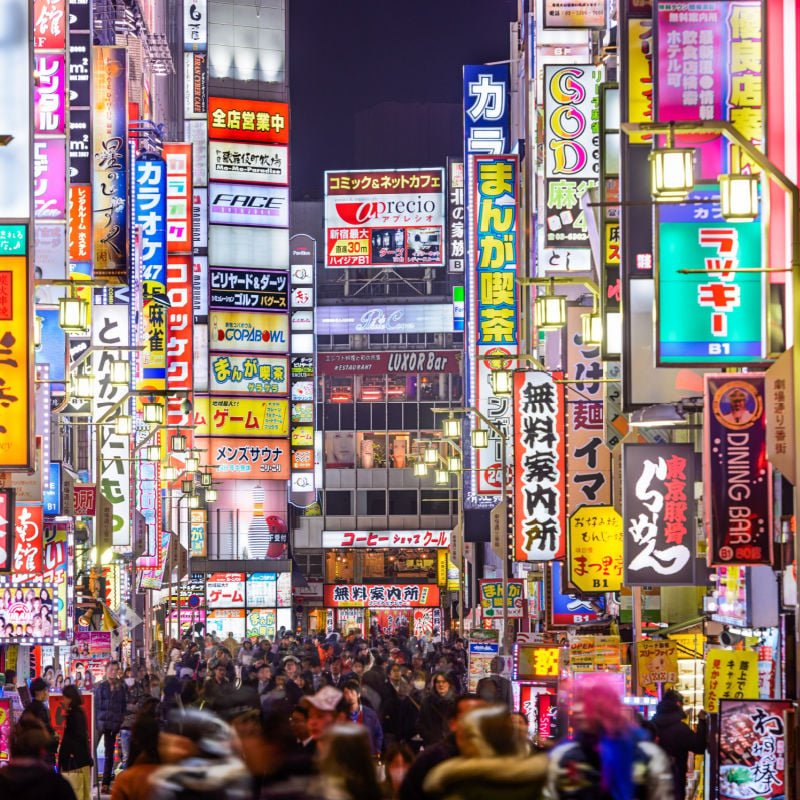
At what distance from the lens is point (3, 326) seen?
17.8 m

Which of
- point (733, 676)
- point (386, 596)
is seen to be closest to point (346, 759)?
point (733, 676)

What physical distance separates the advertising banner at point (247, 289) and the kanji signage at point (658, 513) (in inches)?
1762

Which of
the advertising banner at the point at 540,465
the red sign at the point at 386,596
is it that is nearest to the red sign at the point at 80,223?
the advertising banner at the point at 540,465

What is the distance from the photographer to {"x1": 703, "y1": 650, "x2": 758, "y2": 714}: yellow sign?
17031 millimetres

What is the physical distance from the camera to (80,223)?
3138 centimetres

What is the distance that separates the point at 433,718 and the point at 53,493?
49.7 ft

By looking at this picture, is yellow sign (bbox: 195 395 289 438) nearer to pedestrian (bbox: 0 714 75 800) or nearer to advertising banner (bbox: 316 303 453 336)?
advertising banner (bbox: 316 303 453 336)

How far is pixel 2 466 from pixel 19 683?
13516 millimetres

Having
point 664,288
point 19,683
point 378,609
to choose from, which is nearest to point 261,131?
point 378,609

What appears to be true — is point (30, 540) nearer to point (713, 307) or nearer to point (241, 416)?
point (713, 307)

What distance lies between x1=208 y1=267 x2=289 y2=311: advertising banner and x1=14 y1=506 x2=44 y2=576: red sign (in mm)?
39380

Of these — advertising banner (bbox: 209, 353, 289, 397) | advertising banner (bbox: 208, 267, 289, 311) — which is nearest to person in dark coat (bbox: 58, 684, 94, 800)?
advertising banner (bbox: 209, 353, 289, 397)

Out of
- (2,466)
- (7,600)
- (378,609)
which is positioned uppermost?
(2,466)

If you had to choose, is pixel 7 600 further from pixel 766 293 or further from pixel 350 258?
pixel 350 258
